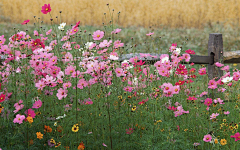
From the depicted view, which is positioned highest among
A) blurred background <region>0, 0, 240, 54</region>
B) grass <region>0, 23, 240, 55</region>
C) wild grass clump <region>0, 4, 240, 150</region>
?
blurred background <region>0, 0, 240, 54</region>

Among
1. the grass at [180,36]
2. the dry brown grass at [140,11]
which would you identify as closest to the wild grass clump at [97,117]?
the grass at [180,36]

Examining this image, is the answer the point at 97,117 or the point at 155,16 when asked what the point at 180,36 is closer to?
the point at 155,16

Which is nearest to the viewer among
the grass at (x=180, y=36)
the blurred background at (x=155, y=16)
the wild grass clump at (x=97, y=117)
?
the wild grass clump at (x=97, y=117)

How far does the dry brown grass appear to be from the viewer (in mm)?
10070

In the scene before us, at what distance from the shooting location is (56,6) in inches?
410

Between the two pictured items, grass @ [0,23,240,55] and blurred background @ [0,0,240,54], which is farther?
blurred background @ [0,0,240,54]

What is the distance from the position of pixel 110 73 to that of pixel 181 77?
0.99 meters

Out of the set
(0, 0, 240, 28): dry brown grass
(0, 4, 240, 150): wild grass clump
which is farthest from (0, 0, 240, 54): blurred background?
(0, 4, 240, 150): wild grass clump

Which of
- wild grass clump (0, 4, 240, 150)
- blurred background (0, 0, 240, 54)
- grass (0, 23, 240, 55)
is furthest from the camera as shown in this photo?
blurred background (0, 0, 240, 54)

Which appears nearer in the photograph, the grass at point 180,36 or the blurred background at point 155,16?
the grass at point 180,36

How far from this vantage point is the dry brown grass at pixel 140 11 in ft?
33.0

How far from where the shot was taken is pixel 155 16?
999cm

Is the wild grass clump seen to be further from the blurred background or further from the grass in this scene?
the blurred background

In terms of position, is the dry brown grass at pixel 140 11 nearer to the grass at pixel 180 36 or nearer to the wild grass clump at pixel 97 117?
the grass at pixel 180 36
